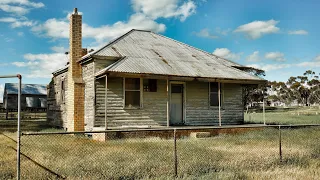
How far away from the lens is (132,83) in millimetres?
16672

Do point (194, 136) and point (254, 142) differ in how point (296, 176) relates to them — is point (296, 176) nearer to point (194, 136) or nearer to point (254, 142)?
point (254, 142)

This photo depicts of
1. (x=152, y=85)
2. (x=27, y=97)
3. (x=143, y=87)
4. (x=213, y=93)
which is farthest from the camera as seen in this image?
(x=27, y=97)

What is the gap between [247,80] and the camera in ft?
59.2

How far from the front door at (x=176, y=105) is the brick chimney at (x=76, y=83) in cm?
457

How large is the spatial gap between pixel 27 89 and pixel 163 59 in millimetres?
43861

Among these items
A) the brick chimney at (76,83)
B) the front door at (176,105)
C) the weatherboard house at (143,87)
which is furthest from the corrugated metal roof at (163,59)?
the brick chimney at (76,83)

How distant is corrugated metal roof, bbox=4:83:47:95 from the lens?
53606mm

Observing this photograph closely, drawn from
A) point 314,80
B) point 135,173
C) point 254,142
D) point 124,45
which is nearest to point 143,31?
point 124,45

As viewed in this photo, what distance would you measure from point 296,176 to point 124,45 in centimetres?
1275

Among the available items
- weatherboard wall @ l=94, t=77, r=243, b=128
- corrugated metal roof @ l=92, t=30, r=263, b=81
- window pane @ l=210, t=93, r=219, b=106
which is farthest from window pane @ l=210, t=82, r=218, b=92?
corrugated metal roof @ l=92, t=30, r=263, b=81

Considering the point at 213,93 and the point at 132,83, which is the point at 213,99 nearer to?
the point at 213,93

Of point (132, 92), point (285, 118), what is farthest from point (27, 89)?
point (132, 92)

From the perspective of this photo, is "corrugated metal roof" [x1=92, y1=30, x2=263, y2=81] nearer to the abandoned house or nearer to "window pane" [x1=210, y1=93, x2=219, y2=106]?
"window pane" [x1=210, y1=93, x2=219, y2=106]

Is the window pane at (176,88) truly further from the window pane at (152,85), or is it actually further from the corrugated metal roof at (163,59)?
the window pane at (152,85)
